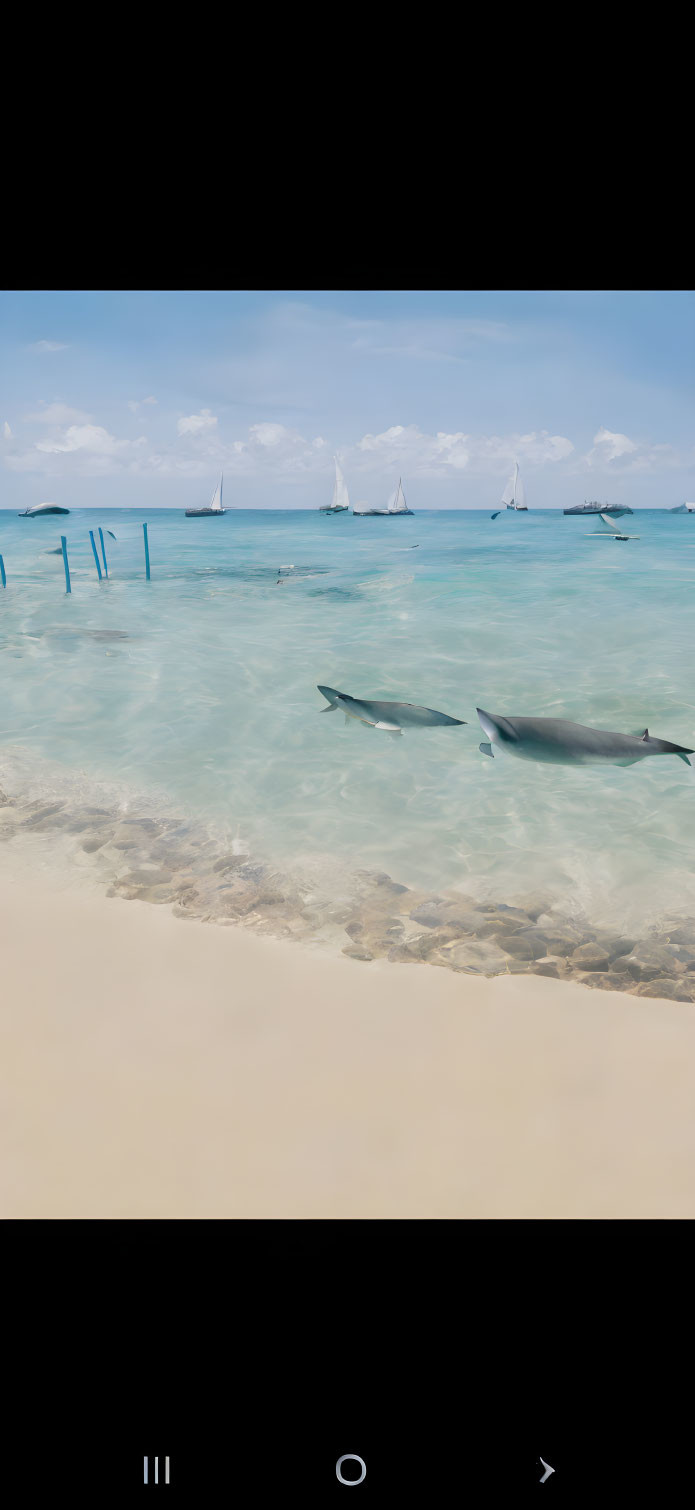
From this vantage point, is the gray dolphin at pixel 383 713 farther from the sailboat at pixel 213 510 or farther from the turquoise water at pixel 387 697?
the sailboat at pixel 213 510

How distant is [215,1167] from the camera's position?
59.4 inches

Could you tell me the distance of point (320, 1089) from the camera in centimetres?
174

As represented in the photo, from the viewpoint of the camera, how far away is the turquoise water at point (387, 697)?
357 centimetres

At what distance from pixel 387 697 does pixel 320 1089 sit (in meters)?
5.51

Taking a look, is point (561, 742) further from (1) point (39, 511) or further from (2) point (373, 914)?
(1) point (39, 511)

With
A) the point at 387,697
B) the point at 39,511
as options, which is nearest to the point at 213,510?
the point at 39,511

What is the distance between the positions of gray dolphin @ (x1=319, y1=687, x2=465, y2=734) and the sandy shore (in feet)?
5.41

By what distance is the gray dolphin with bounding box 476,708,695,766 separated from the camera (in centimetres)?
316

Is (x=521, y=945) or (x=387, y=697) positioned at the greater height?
(x=387, y=697)

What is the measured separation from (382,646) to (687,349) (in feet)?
60.9

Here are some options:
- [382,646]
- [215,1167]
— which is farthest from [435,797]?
[382,646]
